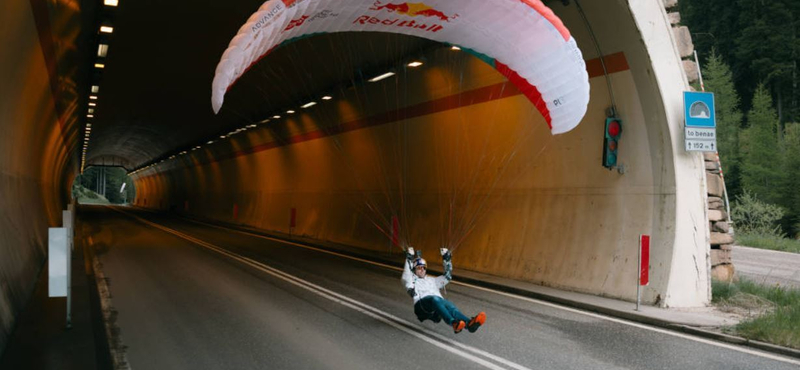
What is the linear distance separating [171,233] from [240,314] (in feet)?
67.2

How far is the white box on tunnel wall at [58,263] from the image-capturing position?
26.3 feet

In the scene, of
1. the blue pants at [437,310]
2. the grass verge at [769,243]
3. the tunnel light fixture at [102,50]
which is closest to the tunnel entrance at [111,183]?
the tunnel light fixture at [102,50]

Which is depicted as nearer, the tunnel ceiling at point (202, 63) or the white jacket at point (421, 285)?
the white jacket at point (421, 285)

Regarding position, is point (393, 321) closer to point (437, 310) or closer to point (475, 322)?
point (437, 310)

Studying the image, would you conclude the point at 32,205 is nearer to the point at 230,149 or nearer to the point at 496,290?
the point at 496,290

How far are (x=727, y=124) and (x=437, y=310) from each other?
46.7 meters

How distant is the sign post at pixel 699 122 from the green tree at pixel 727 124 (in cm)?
3895

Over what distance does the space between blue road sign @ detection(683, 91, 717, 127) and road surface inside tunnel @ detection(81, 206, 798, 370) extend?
12.9 ft

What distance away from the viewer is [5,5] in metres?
7.20

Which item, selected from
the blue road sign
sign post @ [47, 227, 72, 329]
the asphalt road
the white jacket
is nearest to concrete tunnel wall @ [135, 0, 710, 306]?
the blue road sign

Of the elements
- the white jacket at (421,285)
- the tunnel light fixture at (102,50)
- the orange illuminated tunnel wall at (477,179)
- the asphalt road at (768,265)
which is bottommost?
the asphalt road at (768,265)

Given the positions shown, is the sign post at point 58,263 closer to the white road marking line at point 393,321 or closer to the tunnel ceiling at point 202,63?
the white road marking line at point 393,321

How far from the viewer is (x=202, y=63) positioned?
1922 centimetres

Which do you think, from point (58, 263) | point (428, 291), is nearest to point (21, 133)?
point (58, 263)
